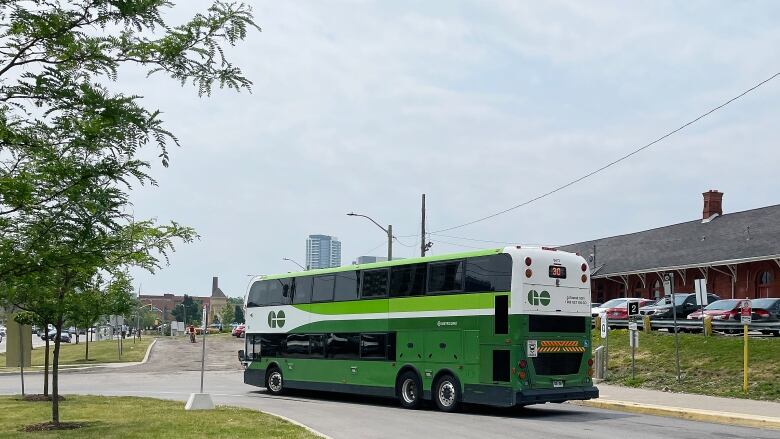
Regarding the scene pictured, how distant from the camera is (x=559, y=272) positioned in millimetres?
19562

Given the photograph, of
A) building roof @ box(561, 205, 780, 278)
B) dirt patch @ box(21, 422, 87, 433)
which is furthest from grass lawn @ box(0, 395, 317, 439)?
building roof @ box(561, 205, 780, 278)

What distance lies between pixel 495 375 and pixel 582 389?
2.24 metres

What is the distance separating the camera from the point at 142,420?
16766 millimetres

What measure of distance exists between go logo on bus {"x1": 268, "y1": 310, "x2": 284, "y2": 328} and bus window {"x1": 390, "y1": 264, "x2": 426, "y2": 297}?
5544mm

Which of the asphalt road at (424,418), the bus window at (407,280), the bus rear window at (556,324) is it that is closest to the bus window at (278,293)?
the asphalt road at (424,418)

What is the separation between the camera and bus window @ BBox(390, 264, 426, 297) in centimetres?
2122

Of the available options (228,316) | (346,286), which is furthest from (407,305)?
(228,316)

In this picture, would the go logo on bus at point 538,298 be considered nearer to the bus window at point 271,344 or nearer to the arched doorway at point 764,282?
the bus window at point 271,344

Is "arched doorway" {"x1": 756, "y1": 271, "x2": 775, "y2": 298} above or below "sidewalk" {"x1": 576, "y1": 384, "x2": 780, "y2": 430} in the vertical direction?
above

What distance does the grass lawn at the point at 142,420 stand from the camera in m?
14.3

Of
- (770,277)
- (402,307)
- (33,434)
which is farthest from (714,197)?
(33,434)

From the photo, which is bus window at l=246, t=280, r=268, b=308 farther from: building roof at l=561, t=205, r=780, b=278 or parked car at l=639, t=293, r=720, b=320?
building roof at l=561, t=205, r=780, b=278

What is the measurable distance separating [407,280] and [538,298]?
395 cm

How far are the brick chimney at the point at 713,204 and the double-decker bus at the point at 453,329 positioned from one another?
4301 centimetres
